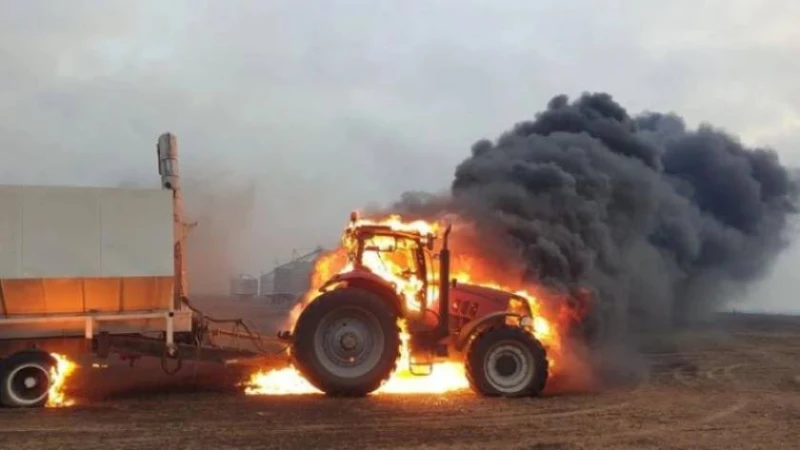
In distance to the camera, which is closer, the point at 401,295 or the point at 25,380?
the point at 25,380

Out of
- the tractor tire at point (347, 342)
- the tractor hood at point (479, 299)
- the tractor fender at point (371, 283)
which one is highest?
the tractor fender at point (371, 283)

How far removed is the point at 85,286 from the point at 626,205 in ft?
42.6

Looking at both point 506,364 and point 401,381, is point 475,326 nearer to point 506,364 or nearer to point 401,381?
point 506,364

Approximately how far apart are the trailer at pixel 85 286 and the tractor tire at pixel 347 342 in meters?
1.08

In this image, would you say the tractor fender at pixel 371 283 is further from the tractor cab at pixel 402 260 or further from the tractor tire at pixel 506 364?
the tractor tire at pixel 506 364

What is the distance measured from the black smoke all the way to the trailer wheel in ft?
28.3

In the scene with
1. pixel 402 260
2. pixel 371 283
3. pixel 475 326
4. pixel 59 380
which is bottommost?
pixel 59 380

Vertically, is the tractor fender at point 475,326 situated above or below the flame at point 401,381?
above

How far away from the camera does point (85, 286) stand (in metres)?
12.1

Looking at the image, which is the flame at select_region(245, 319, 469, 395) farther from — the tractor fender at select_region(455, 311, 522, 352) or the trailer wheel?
the trailer wheel

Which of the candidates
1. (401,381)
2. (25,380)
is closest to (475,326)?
(401,381)

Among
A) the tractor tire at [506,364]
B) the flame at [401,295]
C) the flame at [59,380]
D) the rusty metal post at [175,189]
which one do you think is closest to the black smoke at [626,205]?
the flame at [401,295]

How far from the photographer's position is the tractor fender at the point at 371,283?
505 inches

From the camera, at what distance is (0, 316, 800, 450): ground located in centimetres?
900
